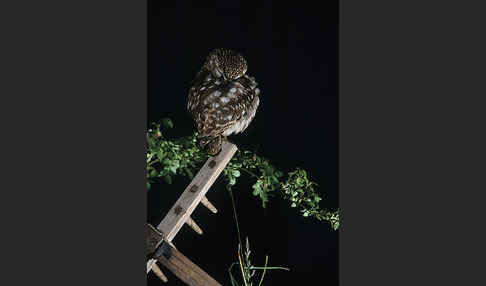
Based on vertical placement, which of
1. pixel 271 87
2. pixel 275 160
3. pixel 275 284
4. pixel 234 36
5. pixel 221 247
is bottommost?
pixel 275 284

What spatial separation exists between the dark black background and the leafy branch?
38 millimetres

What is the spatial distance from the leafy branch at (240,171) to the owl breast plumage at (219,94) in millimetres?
114

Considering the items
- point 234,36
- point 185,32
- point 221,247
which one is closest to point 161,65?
point 185,32

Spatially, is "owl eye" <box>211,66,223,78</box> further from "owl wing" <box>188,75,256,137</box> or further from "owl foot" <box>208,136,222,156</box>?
"owl foot" <box>208,136,222,156</box>

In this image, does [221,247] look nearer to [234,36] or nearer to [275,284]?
[275,284]

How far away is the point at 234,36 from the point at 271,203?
33.9 inches

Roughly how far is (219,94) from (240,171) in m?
0.41

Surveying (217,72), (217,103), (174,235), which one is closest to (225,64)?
(217,72)

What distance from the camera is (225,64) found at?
2.60 m

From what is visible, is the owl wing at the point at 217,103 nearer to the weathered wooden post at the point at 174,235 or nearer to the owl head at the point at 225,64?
the owl head at the point at 225,64

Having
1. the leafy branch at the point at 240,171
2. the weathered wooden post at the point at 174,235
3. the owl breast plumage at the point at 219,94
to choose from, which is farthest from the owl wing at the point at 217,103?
the weathered wooden post at the point at 174,235

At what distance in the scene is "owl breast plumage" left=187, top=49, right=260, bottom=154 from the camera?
8.55ft

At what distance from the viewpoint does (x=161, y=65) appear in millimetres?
2598

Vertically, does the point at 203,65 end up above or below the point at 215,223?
above
